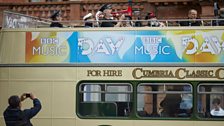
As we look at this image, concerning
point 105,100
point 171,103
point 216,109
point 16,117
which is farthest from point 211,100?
point 16,117

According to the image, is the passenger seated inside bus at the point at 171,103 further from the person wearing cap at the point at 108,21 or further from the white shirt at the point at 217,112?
the person wearing cap at the point at 108,21

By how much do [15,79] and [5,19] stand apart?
1239 mm

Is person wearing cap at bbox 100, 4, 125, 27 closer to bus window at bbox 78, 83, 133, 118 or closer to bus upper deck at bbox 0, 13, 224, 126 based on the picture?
bus upper deck at bbox 0, 13, 224, 126

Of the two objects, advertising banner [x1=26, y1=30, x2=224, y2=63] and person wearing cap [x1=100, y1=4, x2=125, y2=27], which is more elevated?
person wearing cap [x1=100, y1=4, x2=125, y2=27]

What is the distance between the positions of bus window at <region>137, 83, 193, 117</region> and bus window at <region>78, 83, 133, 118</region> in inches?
10.1

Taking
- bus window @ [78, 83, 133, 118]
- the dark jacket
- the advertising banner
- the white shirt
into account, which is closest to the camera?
the dark jacket

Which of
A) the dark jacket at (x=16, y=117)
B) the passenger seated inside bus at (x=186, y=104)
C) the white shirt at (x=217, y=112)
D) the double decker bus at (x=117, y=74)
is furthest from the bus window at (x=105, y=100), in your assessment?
the dark jacket at (x=16, y=117)

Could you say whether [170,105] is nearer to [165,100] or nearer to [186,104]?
[165,100]

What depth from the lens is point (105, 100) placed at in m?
11.0

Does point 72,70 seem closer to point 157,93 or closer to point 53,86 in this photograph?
point 53,86

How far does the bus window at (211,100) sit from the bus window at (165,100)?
0.21 metres

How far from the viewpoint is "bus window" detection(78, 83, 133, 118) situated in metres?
10.9

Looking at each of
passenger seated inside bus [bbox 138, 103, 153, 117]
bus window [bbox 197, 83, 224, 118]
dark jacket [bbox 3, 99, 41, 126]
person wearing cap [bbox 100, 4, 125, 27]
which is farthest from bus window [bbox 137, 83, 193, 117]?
dark jacket [bbox 3, 99, 41, 126]

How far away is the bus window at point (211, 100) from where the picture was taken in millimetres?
10742
